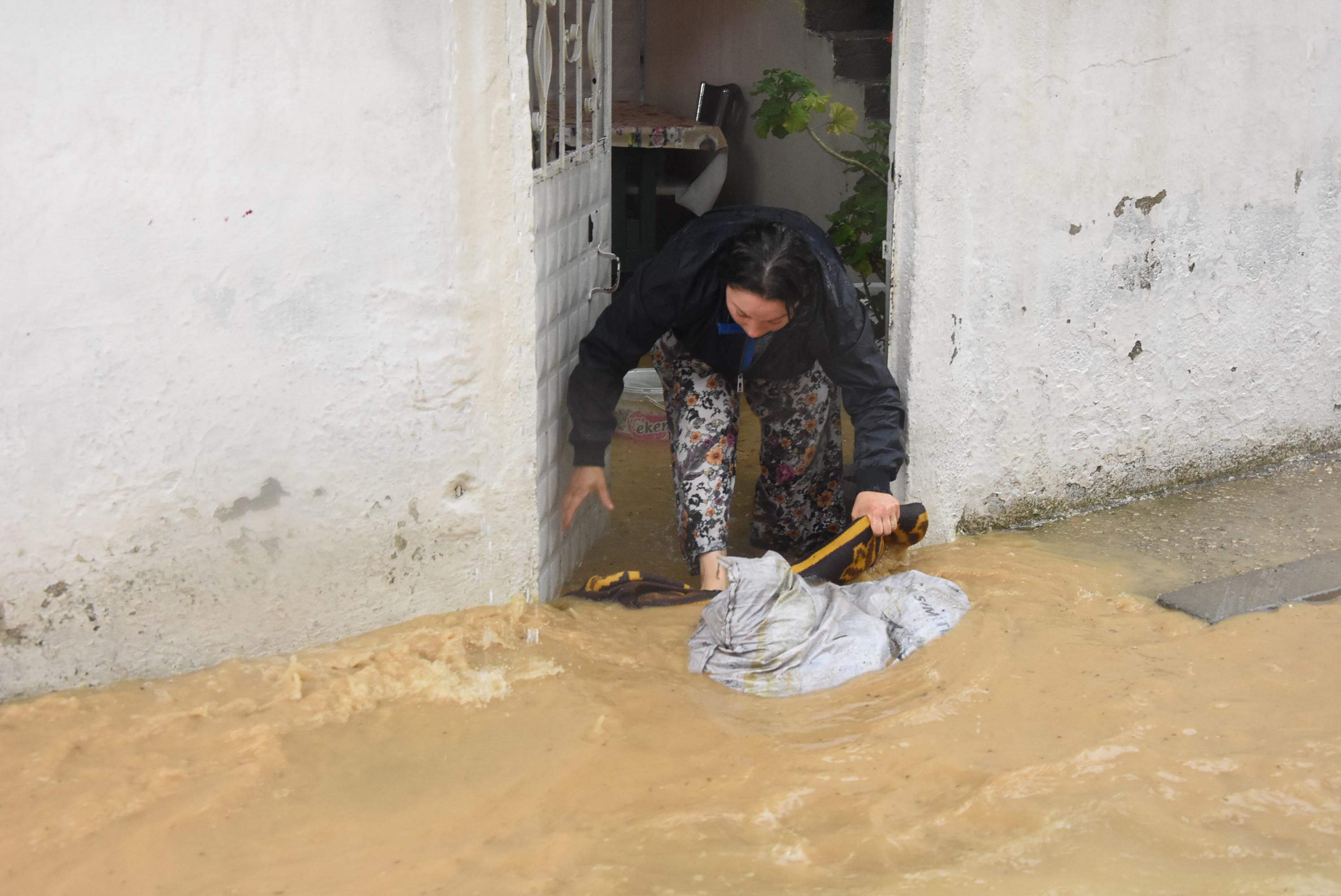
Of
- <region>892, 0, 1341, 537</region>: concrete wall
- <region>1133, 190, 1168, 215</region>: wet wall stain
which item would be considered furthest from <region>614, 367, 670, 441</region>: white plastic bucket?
<region>1133, 190, 1168, 215</region>: wet wall stain

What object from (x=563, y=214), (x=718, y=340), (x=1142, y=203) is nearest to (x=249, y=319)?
(x=563, y=214)

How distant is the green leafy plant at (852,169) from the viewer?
16.2 ft

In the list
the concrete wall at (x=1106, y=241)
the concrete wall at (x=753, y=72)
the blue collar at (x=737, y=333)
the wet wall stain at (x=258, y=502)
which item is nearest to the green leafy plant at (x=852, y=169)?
the concrete wall at (x=753, y=72)

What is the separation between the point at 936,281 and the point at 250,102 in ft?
6.96

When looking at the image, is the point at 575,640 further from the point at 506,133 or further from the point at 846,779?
the point at 506,133

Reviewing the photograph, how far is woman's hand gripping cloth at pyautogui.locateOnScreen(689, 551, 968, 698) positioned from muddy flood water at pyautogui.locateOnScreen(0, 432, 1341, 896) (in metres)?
0.06

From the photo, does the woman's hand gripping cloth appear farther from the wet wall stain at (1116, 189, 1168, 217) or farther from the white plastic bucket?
the white plastic bucket

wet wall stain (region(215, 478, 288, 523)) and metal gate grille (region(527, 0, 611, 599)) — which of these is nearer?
wet wall stain (region(215, 478, 288, 523))

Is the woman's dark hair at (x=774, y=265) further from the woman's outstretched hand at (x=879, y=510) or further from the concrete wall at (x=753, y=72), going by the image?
the concrete wall at (x=753, y=72)

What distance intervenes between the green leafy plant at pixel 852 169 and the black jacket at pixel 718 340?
134cm

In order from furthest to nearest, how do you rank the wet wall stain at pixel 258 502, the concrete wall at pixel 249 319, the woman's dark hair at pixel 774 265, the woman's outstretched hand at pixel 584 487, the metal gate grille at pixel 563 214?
the woman's outstretched hand at pixel 584 487, the metal gate grille at pixel 563 214, the woman's dark hair at pixel 774 265, the wet wall stain at pixel 258 502, the concrete wall at pixel 249 319

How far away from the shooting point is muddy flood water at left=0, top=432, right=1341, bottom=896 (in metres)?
2.35

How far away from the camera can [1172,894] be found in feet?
7.33

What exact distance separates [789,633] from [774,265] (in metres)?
1.00
